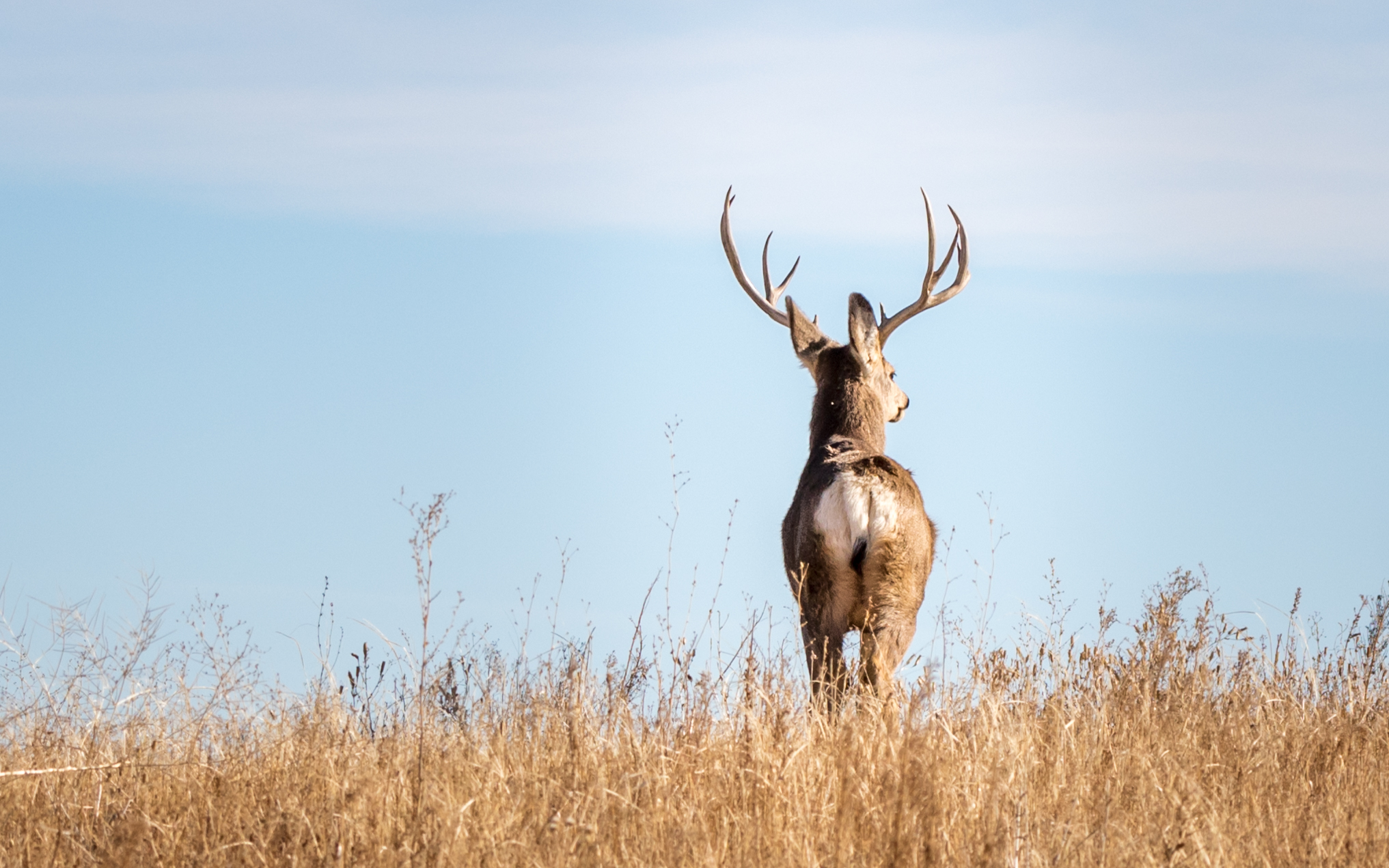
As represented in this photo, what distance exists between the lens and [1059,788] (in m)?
4.99

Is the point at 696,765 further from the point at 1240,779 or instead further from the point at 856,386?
the point at 856,386

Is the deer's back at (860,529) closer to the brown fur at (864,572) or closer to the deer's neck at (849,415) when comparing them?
the brown fur at (864,572)

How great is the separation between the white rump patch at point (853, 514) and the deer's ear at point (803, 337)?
156 centimetres

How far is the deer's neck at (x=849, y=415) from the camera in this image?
858 centimetres

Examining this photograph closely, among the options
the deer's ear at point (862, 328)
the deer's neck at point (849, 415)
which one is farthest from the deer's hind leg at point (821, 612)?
the deer's ear at point (862, 328)

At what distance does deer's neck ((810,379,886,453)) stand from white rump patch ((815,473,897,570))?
86 centimetres

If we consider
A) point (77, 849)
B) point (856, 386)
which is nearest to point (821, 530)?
point (856, 386)

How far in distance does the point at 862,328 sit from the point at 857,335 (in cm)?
6

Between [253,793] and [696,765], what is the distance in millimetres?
1705

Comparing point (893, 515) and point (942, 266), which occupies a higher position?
point (942, 266)

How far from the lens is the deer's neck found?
8578mm

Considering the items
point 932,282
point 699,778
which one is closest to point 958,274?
point 932,282

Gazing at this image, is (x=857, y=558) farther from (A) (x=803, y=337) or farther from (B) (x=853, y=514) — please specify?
(A) (x=803, y=337)

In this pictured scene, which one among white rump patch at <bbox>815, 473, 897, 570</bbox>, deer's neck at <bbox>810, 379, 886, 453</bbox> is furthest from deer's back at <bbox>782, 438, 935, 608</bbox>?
deer's neck at <bbox>810, 379, 886, 453</bbox>
